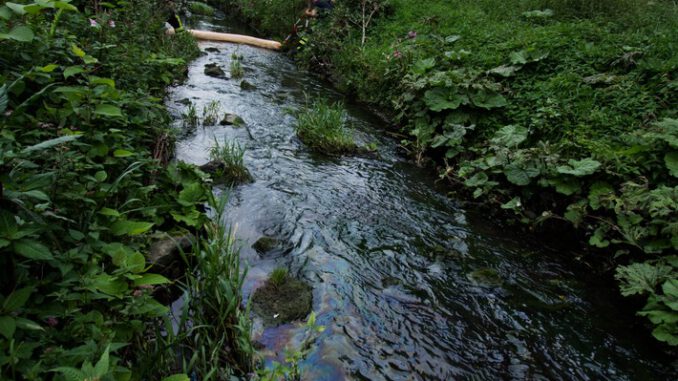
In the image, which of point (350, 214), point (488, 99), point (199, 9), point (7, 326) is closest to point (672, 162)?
point (488, 99)

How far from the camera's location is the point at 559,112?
5.70m

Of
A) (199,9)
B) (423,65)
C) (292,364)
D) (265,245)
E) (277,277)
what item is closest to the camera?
(292,364)

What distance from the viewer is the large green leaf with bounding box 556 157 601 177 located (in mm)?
4559

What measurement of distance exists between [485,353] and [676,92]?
449cm

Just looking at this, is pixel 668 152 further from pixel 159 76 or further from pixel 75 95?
pixel 159 76

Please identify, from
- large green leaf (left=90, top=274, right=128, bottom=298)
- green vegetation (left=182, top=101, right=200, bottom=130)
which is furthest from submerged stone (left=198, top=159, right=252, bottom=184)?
large green leaf (left=90, top=274, right=128, bottom=298)

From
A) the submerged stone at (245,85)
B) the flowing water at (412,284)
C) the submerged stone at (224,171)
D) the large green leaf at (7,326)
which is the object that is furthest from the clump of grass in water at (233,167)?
the submerged stone at (245,85)

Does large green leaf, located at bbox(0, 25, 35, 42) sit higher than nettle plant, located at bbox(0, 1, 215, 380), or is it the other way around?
large green leaf, located at bbox(0, 25, 35, 42)

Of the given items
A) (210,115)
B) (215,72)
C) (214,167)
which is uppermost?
(214,167)

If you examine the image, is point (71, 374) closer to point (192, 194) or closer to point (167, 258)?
point (167, 258)

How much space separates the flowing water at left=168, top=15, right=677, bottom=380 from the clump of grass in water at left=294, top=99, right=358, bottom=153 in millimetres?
256

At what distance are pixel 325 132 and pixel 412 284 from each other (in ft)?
12.1

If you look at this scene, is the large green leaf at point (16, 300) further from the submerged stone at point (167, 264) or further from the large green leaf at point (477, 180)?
the large green leaf at point (477, 180)

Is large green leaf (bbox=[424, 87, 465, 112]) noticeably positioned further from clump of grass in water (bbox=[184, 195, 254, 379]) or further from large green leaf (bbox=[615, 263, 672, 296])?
clump of grass in water (bbox=[184, 195, 254, 379])
